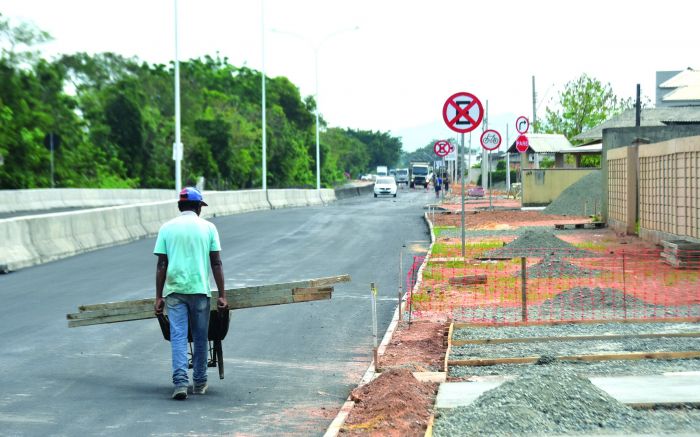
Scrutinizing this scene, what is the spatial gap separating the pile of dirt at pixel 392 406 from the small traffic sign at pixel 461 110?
11.0m

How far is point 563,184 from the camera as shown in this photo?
48.8 metres

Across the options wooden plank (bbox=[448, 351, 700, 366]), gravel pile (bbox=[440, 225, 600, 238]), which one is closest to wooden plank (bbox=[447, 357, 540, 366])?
wooden plank (bbox=[448, 351, 700, 366])

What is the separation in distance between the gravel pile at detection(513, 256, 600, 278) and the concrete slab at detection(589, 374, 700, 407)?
929 cm

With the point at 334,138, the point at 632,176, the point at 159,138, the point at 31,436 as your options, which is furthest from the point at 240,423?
the point at 334,138

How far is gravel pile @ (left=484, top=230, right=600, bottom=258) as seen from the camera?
2173 cm

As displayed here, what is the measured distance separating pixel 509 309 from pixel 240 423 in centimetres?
711

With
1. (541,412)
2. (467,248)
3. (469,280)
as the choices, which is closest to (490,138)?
(467,248)

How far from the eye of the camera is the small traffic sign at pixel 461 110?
19.9 m

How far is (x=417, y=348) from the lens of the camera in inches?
460

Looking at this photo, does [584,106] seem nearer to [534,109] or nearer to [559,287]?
[534,109]

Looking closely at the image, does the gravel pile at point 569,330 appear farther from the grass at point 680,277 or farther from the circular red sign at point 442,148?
the circular red sign at point 442,148

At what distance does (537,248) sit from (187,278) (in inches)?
575

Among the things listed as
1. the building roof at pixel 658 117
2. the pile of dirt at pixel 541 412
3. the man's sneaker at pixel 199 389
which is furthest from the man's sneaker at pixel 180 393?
the building roof at pixel 658 117

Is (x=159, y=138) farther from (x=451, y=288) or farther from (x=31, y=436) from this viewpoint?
(x=31, y=436)
